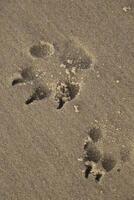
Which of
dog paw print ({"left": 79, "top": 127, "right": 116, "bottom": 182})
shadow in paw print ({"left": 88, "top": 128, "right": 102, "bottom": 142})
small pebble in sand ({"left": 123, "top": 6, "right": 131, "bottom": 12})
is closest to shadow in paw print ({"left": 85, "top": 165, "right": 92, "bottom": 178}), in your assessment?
dog paw print ({"left": 79, "top": 127, "right": 116, "bottom": 182})

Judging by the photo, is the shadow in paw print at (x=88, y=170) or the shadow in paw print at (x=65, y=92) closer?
the shadow in paw print at (x=88, y=170)

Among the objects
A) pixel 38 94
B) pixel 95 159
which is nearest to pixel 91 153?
pixel 95 159

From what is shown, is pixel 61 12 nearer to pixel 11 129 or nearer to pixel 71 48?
pixel 71 48

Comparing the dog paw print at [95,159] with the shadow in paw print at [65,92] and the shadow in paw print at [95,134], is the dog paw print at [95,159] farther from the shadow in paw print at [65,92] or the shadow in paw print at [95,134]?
the shadow in paw print at [65,92]

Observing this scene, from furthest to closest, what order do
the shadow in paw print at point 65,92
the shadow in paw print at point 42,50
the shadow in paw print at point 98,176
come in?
the shadow in paw print at point 42,50
the shadow in paw print at point 65,92
the shadow in paw print at point 98,176

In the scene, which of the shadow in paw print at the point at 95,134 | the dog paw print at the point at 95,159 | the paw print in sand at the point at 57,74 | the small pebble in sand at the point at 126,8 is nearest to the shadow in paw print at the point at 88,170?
the dog paw print at the point at 95,159

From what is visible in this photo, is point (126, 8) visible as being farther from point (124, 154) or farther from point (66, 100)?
point (124, 154)

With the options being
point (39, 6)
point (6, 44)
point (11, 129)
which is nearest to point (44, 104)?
point (11, 129)

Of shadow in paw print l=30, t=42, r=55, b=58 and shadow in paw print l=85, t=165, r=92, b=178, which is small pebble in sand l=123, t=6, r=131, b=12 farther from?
shadow in paw print l=85, t=165, r=92, b=178
